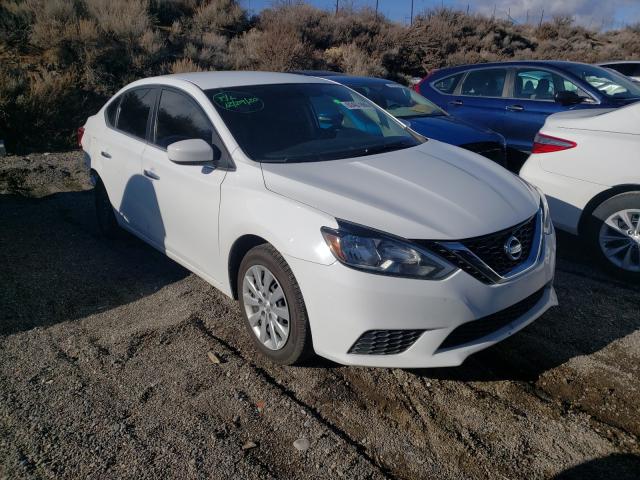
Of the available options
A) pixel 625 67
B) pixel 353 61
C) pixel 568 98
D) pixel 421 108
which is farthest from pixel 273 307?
pixel 353 61

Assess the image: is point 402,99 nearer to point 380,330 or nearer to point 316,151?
point 316,151

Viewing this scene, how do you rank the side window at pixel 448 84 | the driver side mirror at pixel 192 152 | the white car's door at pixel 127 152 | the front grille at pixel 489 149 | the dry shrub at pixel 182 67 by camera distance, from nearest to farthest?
the driver side mirror at pixel 192 152 → the white car's door at pixel 127 152 → the front grille at pixel 489 149 → the side window at pixel 448 84 → the dry shrub at pixel 182 67

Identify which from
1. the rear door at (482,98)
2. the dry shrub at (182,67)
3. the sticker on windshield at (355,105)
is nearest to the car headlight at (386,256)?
the sticker on windshield at (355,105)

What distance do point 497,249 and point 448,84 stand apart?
5960mm

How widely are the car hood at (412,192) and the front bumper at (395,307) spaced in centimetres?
28

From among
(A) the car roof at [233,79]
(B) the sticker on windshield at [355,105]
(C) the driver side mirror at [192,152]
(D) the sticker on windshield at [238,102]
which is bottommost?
(C) the driver side mirror at [192,152]

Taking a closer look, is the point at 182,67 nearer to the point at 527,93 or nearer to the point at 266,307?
the point at 527,93

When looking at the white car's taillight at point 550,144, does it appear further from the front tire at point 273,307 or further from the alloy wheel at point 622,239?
the front tire at point 273,307

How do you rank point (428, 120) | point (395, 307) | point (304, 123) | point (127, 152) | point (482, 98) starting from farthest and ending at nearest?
point (482, 98) < point (428, 120) < point (127, 152) < point (304, 123) < point (395, 307)

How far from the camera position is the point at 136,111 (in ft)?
15.2

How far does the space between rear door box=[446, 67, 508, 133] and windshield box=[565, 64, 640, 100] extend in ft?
3.04

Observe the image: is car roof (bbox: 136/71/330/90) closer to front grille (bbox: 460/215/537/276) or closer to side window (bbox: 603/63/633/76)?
front grille (bbox: 460/215/537/276)

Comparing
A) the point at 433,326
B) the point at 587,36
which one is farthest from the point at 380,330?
the point at 587,36

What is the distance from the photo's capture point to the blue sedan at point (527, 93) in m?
6.70
